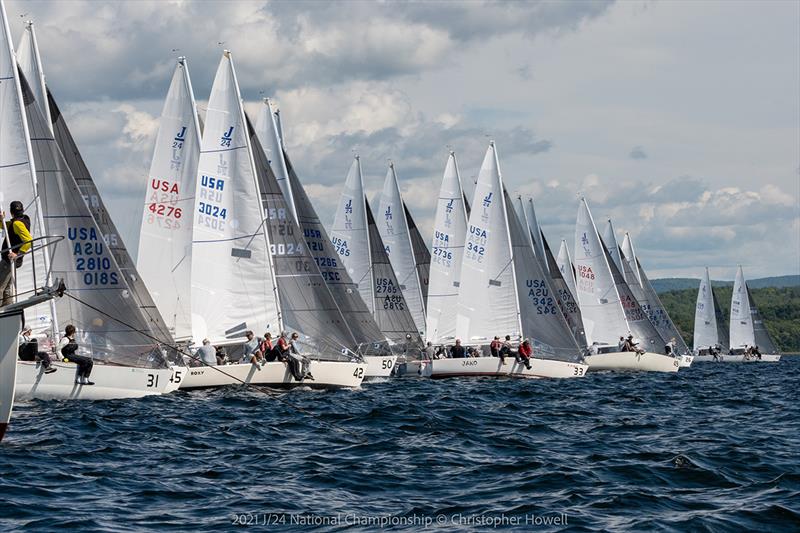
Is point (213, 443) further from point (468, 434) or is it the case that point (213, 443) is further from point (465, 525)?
point (465, 525)

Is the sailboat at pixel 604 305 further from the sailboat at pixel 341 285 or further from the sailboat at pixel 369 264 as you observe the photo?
the sailboat at pixel 341 285

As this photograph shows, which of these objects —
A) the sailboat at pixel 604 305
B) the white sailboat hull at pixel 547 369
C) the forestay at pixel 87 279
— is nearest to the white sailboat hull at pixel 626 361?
the sailboat at pixel 604 305

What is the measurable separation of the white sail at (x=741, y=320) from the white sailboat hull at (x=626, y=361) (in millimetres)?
46052

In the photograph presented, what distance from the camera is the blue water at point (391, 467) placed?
1298 centimetres

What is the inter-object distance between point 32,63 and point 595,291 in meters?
34.6

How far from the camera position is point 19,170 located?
2730 centimetres

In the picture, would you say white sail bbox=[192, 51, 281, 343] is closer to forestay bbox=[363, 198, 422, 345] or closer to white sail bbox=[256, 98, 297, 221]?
white sail bbox=[256, 98, 297, 221]

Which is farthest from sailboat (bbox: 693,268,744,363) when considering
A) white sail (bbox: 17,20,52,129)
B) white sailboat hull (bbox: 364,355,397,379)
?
white sail (bbox: 17,20,52,129)

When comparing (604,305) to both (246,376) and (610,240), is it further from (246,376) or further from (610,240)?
(246,376)

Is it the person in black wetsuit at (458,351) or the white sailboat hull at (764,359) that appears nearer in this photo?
the person in black wetsuit at (458,351)

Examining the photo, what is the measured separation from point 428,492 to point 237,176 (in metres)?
21.0

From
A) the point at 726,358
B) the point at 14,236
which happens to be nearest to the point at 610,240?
the point at 726,358

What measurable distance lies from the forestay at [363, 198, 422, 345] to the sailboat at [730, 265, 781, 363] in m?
55.4

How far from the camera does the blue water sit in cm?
1298
